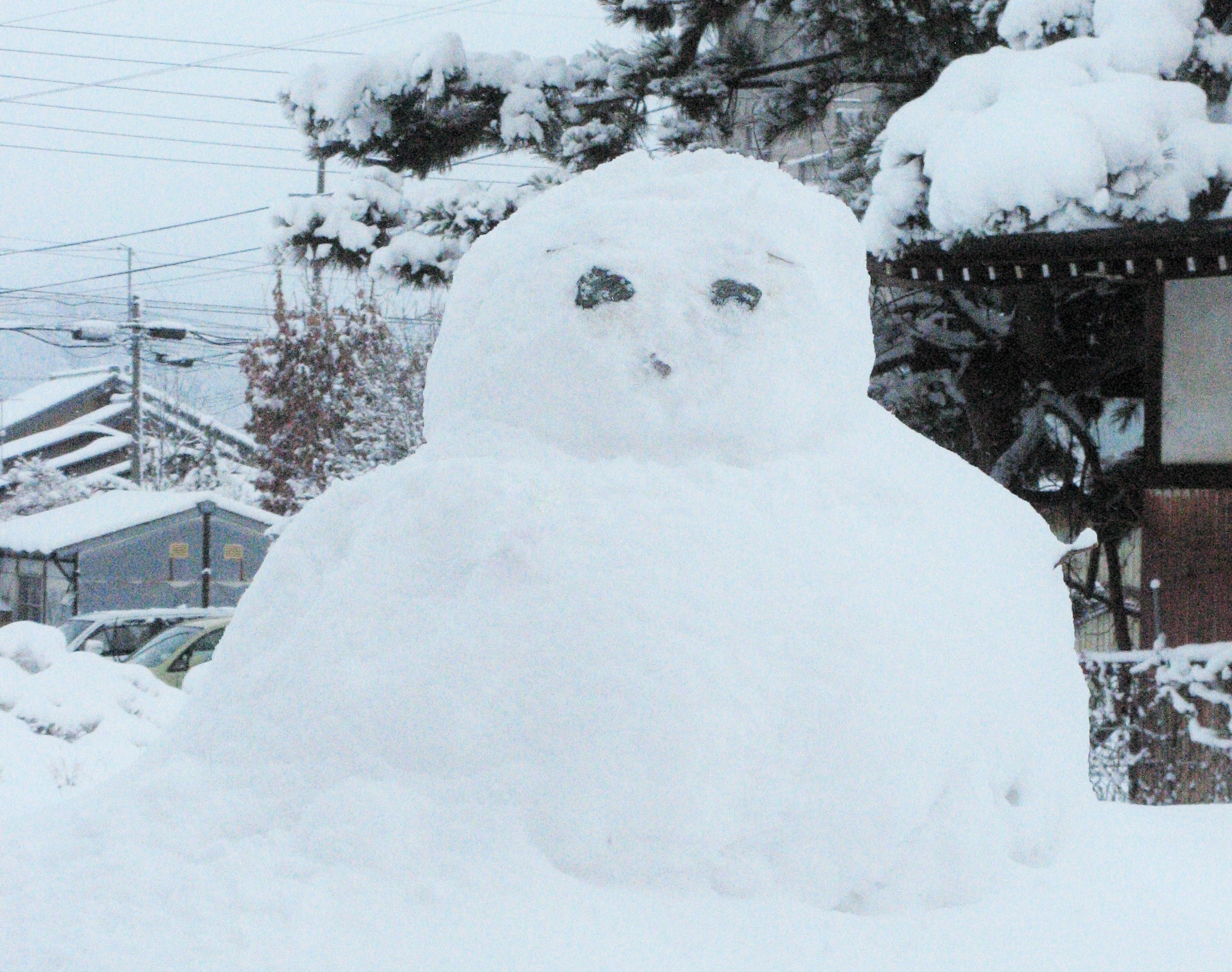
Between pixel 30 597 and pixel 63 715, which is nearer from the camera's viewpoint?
pixel 63 715

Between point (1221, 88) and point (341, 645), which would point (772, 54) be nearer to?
point (1221, 88)

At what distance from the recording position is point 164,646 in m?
13.5

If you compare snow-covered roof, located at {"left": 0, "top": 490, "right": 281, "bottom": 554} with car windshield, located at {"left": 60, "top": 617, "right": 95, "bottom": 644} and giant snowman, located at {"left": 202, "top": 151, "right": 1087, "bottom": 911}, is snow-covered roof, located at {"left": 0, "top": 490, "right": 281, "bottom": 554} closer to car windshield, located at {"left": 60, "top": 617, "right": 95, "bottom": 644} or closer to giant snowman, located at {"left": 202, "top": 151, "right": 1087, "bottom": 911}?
car windshield, located at {"left": 60, "top": 617, "right": 95, "bottom": 644}

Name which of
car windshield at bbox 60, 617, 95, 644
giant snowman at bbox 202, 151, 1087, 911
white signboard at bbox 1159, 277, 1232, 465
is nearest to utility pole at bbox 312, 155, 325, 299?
car windshield at bbox 60, 617, 95, 644

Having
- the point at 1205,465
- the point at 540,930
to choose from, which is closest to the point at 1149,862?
the point at 540,930

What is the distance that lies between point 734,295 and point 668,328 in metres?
0.15

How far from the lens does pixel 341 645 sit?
245 cm

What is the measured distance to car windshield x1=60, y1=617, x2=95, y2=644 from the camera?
1638 cm

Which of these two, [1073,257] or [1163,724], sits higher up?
[1073,257]

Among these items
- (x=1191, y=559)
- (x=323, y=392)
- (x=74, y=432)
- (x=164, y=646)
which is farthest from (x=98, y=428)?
(x=1191, y=559)

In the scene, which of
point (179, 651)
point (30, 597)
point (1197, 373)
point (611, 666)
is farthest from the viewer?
point (30, 597)

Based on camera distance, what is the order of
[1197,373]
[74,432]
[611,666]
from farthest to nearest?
[74,432] → [1197,373] → [611,666]

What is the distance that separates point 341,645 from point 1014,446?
767 cm

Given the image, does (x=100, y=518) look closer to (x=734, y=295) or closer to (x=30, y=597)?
(x=30, y=597)
